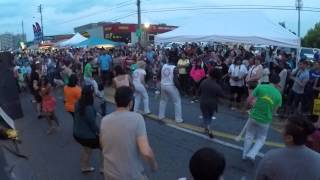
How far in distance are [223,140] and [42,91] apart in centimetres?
504

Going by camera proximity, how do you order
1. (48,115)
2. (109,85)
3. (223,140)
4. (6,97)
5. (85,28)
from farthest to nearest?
1. (85,28)
2. (109,85)
3. (48,115)
4. (223,140)
5. (6,97)

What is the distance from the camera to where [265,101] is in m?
8.81

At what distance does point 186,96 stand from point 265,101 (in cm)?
1109

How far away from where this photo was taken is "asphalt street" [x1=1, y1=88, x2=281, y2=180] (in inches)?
342

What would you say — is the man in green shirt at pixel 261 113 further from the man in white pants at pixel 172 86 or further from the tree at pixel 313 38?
the tree at pixel 313 38

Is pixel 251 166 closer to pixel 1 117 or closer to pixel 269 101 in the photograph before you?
pixel 269 101

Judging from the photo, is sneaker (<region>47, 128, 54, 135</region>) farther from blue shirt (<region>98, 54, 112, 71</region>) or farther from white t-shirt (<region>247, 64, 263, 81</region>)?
blue shirt (<region>98, 54, 112, 71</region>)

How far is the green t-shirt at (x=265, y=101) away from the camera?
28.9 feet

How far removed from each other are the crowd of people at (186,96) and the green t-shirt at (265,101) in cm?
2

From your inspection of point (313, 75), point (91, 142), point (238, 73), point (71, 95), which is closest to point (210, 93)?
point (71, 95)

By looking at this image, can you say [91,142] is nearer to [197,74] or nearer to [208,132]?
[208,132]

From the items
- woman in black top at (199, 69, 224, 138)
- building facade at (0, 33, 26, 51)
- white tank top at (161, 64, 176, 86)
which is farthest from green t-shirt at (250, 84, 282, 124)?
building facade at (0, 33, 26, 51)

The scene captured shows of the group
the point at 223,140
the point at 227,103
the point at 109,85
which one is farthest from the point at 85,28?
the point at 223,140

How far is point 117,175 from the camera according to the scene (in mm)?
5031
